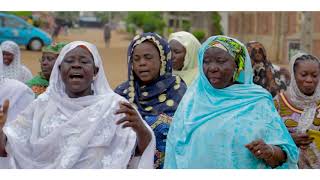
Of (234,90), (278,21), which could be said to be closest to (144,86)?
(234,90)

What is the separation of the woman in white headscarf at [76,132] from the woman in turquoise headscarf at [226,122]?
0.80ft

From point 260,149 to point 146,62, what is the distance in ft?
4.66

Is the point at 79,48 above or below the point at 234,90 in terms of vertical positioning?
above

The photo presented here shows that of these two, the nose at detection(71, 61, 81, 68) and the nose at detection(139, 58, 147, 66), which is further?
the nose at detection(139, 58, 147, 66)

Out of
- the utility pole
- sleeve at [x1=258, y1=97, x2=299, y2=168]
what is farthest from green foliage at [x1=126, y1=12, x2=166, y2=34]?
sleeve at [x1=258, y1=97, x2=299, y2=168]

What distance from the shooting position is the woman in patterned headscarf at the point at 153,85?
16.1 feet

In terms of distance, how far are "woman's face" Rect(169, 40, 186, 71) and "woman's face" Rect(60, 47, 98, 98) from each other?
2.57m

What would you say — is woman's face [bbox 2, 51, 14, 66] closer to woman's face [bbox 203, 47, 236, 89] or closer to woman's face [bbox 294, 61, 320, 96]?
woman's face [bbox 294, 61, 320, 96]

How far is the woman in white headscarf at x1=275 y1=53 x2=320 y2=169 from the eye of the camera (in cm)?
525

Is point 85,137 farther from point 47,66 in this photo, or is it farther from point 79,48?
point 47,66

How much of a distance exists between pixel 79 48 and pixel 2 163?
0.87 metres

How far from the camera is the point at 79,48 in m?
4.25

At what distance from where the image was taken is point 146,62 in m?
4.91

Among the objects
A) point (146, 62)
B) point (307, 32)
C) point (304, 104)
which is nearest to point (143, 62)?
point (146, 62)
